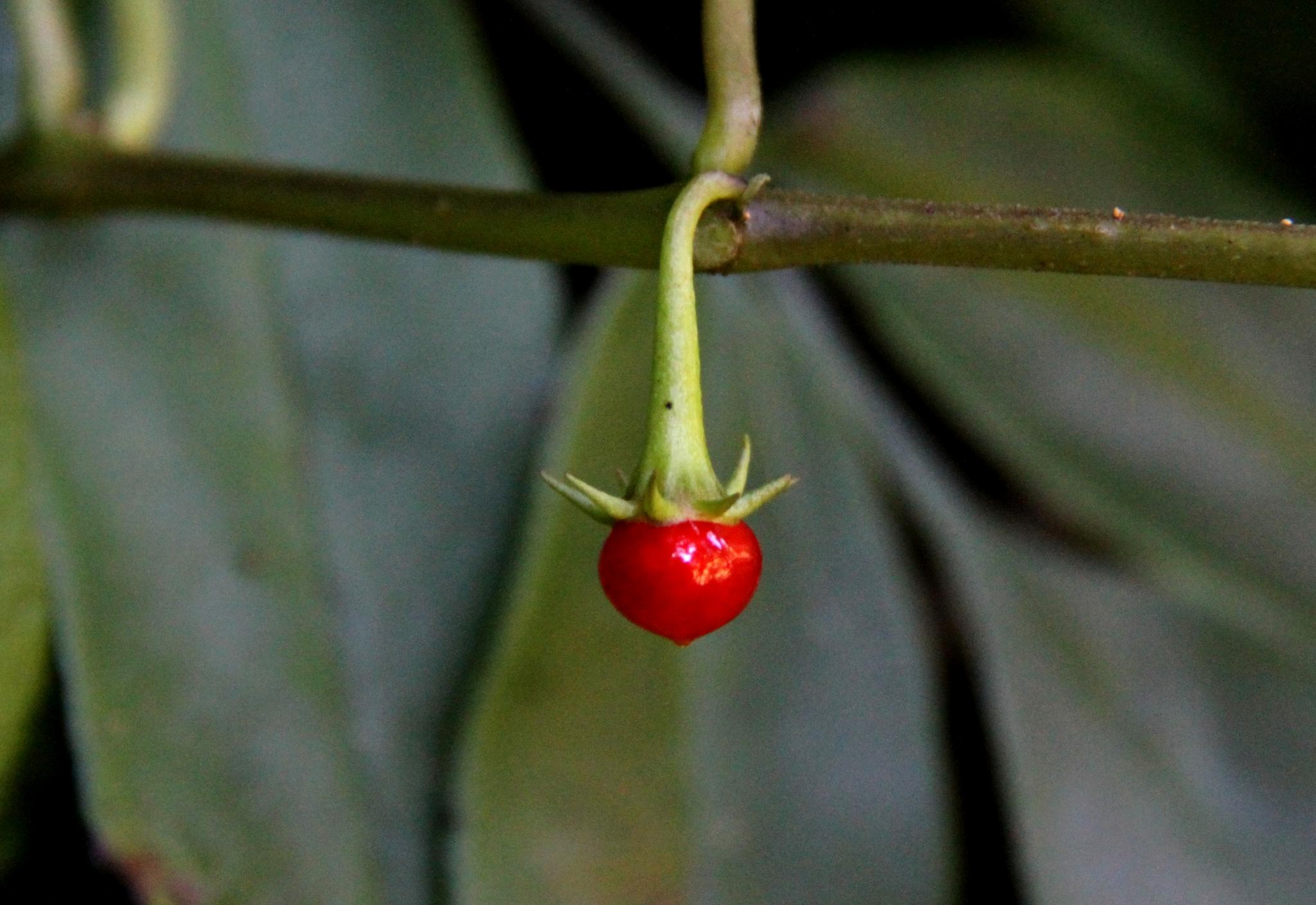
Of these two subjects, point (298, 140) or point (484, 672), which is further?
point (298, 140)

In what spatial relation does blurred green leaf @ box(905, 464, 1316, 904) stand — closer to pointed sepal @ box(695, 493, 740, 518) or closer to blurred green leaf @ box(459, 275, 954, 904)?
blurred green leaf @ box(459, 275, 954, 904)

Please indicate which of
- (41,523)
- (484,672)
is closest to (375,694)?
(484,672)

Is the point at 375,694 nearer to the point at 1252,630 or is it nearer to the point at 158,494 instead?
the point at 158,494


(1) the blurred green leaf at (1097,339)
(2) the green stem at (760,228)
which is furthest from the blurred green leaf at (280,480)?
(1) the blurred green leaf at (1097,339)

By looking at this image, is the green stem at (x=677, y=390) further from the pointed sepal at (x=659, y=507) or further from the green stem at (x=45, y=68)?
the green stem at (x=45, y=68)

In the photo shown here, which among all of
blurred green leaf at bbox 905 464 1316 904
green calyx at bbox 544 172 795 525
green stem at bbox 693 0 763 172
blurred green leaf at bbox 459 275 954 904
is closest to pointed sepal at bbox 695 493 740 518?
green calyx at bbox 544 172 795 525

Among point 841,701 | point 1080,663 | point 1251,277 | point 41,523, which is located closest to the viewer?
point 1251,277
